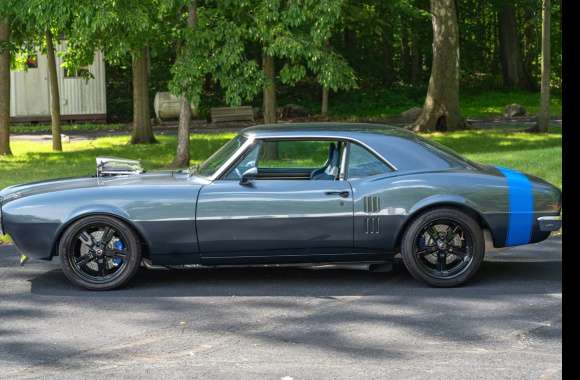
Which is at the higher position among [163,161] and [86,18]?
[86,18]

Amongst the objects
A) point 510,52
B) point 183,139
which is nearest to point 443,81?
point 183,139

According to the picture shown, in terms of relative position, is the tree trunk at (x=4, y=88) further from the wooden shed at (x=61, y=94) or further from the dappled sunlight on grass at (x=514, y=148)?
the wooden shed at (x=61, y=94)

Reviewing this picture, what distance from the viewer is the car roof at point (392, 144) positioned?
7559 millimetres

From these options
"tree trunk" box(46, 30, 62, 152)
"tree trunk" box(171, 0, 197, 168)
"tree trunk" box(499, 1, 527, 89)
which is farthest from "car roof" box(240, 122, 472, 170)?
"tree trunk" box(499, 1, 527, 89)

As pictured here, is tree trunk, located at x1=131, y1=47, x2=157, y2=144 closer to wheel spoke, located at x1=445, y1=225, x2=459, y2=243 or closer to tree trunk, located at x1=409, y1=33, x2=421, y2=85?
wheel spoke, located at x1=445, y1=225, x2=459, y2=243

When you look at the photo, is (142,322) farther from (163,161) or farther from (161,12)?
(163,161)

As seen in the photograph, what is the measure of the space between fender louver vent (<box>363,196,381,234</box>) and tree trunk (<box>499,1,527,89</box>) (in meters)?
34.9

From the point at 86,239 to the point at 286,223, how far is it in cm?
153

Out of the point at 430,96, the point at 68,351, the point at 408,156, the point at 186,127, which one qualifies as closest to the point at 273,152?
the point at 408,156

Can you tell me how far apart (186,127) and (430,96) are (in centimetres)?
945

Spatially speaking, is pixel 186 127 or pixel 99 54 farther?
pixel 99 54

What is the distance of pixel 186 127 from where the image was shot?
1798cm

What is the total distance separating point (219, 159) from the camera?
7781 millimetres

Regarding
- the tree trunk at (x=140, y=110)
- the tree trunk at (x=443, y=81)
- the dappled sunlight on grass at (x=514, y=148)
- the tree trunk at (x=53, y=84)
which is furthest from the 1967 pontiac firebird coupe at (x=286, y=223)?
the tree trunk at (x=443, y=81)
